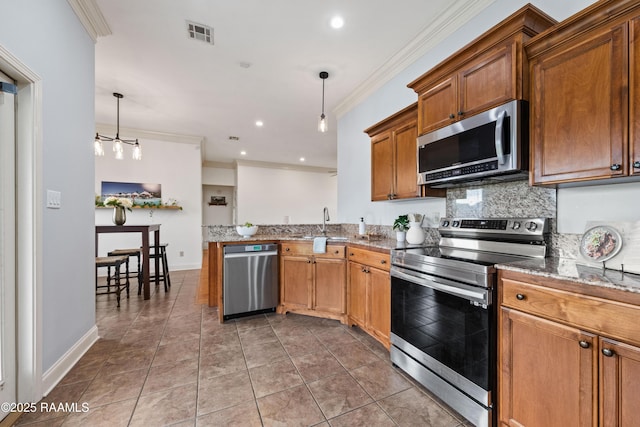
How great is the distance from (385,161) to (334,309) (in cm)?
172

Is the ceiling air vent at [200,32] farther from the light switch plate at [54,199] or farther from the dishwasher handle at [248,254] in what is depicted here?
the dishwasher handle at [248,254]

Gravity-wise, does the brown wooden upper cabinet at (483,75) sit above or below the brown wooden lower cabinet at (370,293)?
above

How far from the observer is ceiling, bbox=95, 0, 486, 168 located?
2.34 m

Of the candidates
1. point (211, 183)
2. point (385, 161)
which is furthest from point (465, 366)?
point (211, 183)

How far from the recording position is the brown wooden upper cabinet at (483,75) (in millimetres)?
1580

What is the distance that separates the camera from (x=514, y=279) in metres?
1.38

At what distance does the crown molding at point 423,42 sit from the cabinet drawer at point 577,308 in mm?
2216

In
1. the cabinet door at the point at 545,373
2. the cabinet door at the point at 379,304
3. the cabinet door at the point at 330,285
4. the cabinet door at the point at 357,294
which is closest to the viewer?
the cabinet door at the point at 545,373

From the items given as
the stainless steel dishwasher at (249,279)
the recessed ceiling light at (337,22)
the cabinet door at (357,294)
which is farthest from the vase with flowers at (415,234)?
the recessed ceiling light at (337,22)

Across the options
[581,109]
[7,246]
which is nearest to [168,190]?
[7,246]

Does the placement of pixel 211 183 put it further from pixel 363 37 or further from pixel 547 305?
pixel 547 305

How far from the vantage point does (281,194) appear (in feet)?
29.2

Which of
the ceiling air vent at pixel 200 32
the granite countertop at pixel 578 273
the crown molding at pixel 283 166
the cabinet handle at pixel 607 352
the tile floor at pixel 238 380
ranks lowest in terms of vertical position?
the tile floor at pixel 238 380

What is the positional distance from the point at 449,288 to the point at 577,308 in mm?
602
